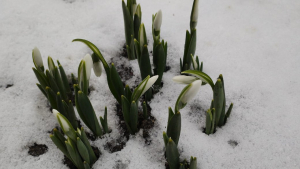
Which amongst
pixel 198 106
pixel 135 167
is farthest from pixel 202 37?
pixel 135 167

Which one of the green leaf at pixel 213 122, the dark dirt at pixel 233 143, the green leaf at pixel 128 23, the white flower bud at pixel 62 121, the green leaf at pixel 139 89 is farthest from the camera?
the green leaf at pixel 128 23

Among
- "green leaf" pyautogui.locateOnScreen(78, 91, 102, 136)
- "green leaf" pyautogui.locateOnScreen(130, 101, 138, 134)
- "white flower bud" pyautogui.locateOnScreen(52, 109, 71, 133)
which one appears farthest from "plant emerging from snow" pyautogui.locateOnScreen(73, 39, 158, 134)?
"white flower bud" pyautogui.locateOnScreen(52, 109, 71, 133)

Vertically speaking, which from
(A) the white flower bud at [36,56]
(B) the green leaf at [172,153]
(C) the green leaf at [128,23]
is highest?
(C) the green leaf at [128,23]

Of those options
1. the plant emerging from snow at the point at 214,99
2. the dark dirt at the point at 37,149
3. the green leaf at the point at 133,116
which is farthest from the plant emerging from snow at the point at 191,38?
the dark dirt at the point at 37,149

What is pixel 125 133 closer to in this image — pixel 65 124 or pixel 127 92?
pixel 127 92

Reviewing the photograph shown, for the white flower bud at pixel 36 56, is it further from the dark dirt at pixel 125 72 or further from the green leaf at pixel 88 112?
the dark dirt at pixel 125 72

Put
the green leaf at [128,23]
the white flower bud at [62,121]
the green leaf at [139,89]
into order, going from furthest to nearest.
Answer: the green leaf at [128,23] < the green leaf at [139,89] < the white flower bud at [62,121]

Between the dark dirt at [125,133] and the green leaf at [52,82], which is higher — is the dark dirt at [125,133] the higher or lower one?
the lower one
